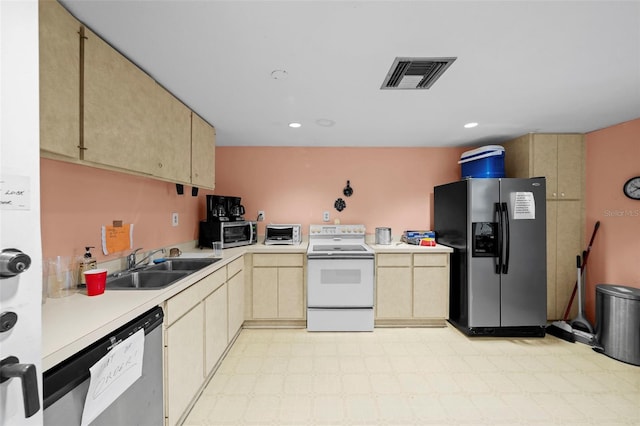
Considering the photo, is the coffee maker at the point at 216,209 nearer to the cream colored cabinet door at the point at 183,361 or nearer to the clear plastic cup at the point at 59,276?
the cream colored cabinet door at the point at 183,361

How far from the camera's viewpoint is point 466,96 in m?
2.03

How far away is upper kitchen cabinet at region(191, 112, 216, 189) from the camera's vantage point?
2375mm

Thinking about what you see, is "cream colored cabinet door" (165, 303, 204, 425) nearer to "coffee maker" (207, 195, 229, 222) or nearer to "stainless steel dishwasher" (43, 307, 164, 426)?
"stainless steel dishwasher" (43, 307, 164, 426)

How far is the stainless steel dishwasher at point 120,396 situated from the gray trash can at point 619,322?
3598 mm

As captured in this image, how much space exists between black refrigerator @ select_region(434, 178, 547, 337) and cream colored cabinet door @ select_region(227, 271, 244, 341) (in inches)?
93.5

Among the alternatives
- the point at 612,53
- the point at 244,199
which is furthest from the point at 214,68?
the point at 612,53

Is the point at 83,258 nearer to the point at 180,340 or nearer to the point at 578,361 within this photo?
the point at 180,340

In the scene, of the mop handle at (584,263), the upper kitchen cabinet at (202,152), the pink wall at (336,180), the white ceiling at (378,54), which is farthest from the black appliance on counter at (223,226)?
the mop handle at (584,263)

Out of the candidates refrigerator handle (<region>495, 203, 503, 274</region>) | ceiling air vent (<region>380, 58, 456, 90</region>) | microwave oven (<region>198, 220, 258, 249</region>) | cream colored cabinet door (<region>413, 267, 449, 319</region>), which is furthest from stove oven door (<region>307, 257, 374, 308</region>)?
ceiling air vent (<region>380, 58, 456, 90</region>)

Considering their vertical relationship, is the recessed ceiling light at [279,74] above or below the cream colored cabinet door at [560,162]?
above

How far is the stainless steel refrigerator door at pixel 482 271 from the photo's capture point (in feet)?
8.93

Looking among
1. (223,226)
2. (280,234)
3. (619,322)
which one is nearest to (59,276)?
(223,226)

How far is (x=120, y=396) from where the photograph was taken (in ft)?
3.57

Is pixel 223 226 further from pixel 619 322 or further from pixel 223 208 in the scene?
pixel 619 322
